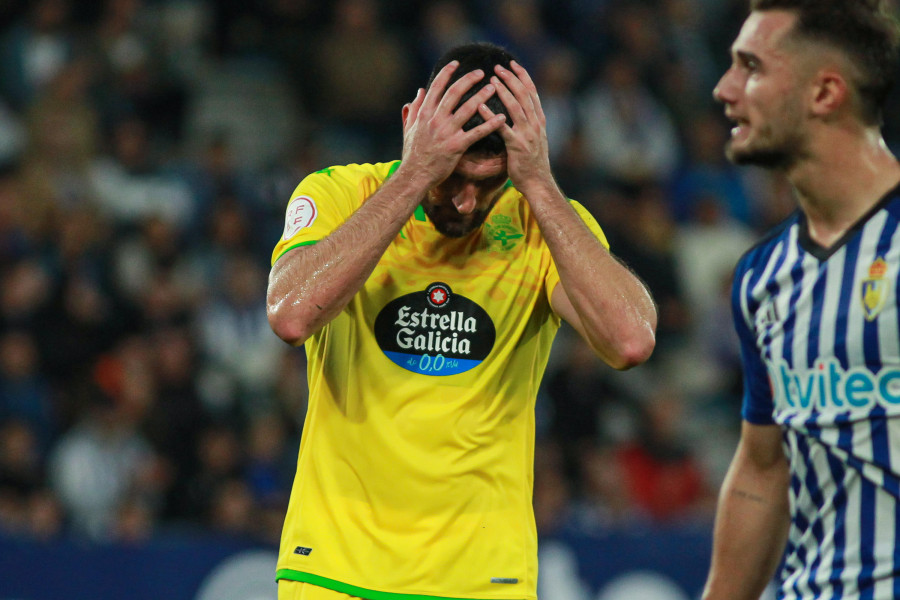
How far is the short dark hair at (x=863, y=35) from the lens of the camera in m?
3.03

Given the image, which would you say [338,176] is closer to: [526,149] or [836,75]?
[526,149]

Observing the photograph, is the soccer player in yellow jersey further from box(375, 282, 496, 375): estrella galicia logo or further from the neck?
the neck

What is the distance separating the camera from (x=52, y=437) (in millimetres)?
8320

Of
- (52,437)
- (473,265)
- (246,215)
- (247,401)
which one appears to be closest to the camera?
(473,265)

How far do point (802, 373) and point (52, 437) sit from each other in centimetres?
639

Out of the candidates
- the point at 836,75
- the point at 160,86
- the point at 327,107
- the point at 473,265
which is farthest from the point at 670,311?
the point at 836,75

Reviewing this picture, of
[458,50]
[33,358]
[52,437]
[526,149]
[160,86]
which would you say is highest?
[160,86]

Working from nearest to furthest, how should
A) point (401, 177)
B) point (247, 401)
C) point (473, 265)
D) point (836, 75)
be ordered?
point (836, 75) < point (401, 177) < point (473, 265) < point (247, 401)

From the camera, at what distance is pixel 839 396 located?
297 cm

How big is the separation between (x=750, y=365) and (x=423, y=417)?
38.0 inches

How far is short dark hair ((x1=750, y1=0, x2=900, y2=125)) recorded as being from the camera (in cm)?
303

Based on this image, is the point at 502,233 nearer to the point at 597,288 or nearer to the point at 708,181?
the point at 597,288

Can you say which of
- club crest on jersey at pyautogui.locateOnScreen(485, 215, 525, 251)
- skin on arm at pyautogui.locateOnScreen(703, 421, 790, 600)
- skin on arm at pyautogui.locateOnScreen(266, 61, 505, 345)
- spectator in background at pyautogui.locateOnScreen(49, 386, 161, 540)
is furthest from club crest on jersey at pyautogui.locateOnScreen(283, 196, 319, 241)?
spectator in background at pyautogui.locateOnScreen(49, 386, 161, 540)

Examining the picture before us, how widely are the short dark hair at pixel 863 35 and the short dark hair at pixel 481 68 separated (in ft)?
3.03
